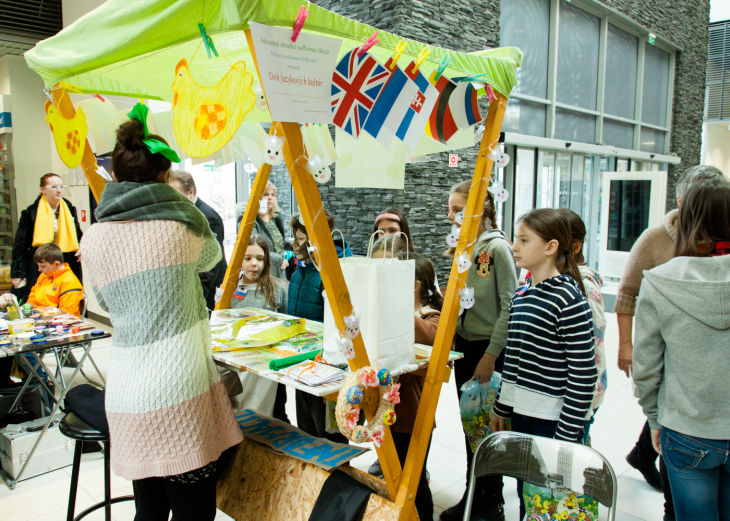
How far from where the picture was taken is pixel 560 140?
7.66m

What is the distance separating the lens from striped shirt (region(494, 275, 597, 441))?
5.36 feet

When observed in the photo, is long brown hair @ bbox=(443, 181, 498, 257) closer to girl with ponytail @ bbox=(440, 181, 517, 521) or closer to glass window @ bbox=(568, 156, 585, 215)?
girl with ponytail @ bbox=(440, 181, 517, 521)

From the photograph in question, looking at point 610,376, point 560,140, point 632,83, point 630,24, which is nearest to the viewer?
point 610,376

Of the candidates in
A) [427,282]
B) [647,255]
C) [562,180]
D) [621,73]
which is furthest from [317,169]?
[621,73]

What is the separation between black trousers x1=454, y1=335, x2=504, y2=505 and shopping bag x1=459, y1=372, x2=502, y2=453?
161 mm

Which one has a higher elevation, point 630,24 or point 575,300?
point 630,24

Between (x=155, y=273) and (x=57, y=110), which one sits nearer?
(x=155, y=273)

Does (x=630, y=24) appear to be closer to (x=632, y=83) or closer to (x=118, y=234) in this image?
(x=632, y=83)

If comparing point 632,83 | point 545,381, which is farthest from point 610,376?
point 632,83

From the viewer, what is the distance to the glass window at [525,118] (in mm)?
7089

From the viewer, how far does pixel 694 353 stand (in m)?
1.42

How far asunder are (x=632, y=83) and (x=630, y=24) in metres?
1.13

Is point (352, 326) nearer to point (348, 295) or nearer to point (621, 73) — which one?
point (348, 295)

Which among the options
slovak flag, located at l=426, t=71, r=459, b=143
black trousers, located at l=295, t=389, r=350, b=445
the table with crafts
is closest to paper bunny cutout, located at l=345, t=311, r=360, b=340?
slovak flag, located at l=426, t=71, r=459, b=143
